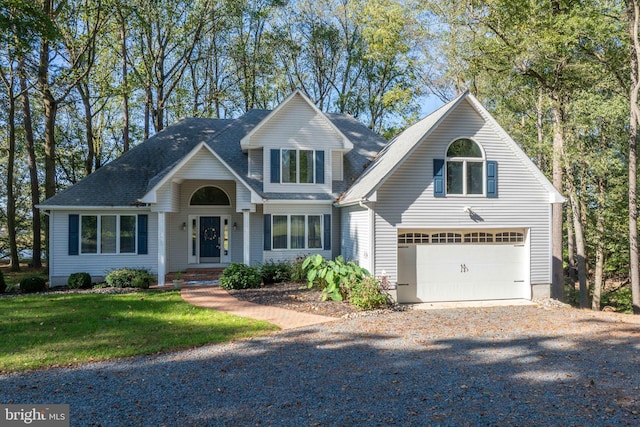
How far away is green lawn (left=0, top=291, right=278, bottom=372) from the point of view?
685cm

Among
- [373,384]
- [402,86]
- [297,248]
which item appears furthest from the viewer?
[402,86]

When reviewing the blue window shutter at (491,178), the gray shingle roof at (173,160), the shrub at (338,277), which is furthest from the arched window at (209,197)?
the blue window shutter at (491,178)

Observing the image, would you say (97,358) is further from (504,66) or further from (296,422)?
(504,66)

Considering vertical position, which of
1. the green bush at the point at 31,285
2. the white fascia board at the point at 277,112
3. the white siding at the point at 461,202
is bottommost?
the green bush at the point at 31,285

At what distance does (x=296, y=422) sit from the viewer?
4.45 m

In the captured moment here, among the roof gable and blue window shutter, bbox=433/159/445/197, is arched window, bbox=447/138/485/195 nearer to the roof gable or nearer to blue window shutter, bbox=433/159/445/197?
blue window shutter, bbox=433/159/445/197

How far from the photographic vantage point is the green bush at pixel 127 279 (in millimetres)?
12961

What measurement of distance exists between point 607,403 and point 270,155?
1231 cm

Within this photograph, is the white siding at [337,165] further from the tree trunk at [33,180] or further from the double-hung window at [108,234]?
the tree trunk at [33,180]

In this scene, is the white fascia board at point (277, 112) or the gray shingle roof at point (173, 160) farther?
the white fascia board at point (277, 112)

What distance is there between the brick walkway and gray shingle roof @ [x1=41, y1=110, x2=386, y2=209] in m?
4.05

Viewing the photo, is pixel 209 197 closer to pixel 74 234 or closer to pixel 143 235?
pixel 143 235

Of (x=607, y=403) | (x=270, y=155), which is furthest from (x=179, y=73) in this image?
(x=607, y=403)

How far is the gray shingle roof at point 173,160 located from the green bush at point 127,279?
8.19 ft
